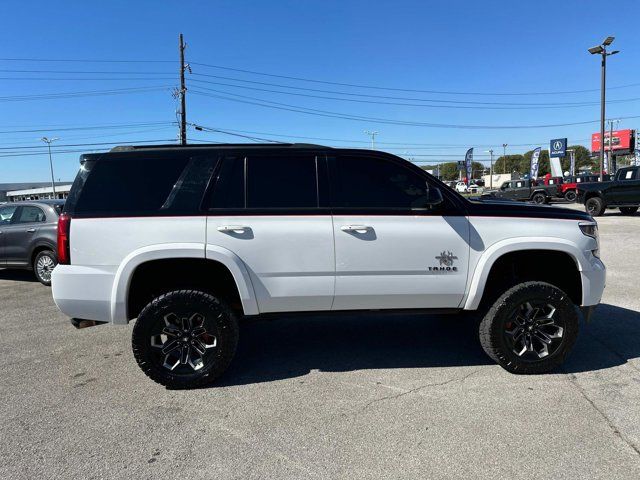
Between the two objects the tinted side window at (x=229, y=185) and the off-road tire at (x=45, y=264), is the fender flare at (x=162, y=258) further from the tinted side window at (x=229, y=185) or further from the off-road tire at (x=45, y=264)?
the off-road tire at (x=45, y=264)

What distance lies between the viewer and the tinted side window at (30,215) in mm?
8531

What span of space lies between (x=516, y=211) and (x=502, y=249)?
0.38m

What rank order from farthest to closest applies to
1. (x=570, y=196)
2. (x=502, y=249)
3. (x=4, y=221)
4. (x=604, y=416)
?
(x=570, y=196)
(x=4, y=221)
(x=502, y=249)
(x=604, y=416)

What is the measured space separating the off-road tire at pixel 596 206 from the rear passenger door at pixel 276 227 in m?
18.9

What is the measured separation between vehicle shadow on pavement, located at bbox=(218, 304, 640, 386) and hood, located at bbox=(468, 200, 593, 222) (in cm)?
135

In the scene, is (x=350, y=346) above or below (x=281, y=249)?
below

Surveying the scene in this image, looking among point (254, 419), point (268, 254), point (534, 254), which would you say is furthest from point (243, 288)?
point (534, 254)

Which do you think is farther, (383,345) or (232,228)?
(383,345)

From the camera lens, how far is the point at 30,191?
10181 cm

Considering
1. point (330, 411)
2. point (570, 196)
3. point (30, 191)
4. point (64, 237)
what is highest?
point (30, 191)

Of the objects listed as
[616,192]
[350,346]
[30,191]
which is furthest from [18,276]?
[30,191]

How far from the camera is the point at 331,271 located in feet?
12.8

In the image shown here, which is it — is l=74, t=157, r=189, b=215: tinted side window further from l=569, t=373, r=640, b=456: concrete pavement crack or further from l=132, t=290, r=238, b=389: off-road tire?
l=569, t=373, r=640, b=456: concrete pavement crack

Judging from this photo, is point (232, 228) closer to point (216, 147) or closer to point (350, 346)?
point (216, 147)
